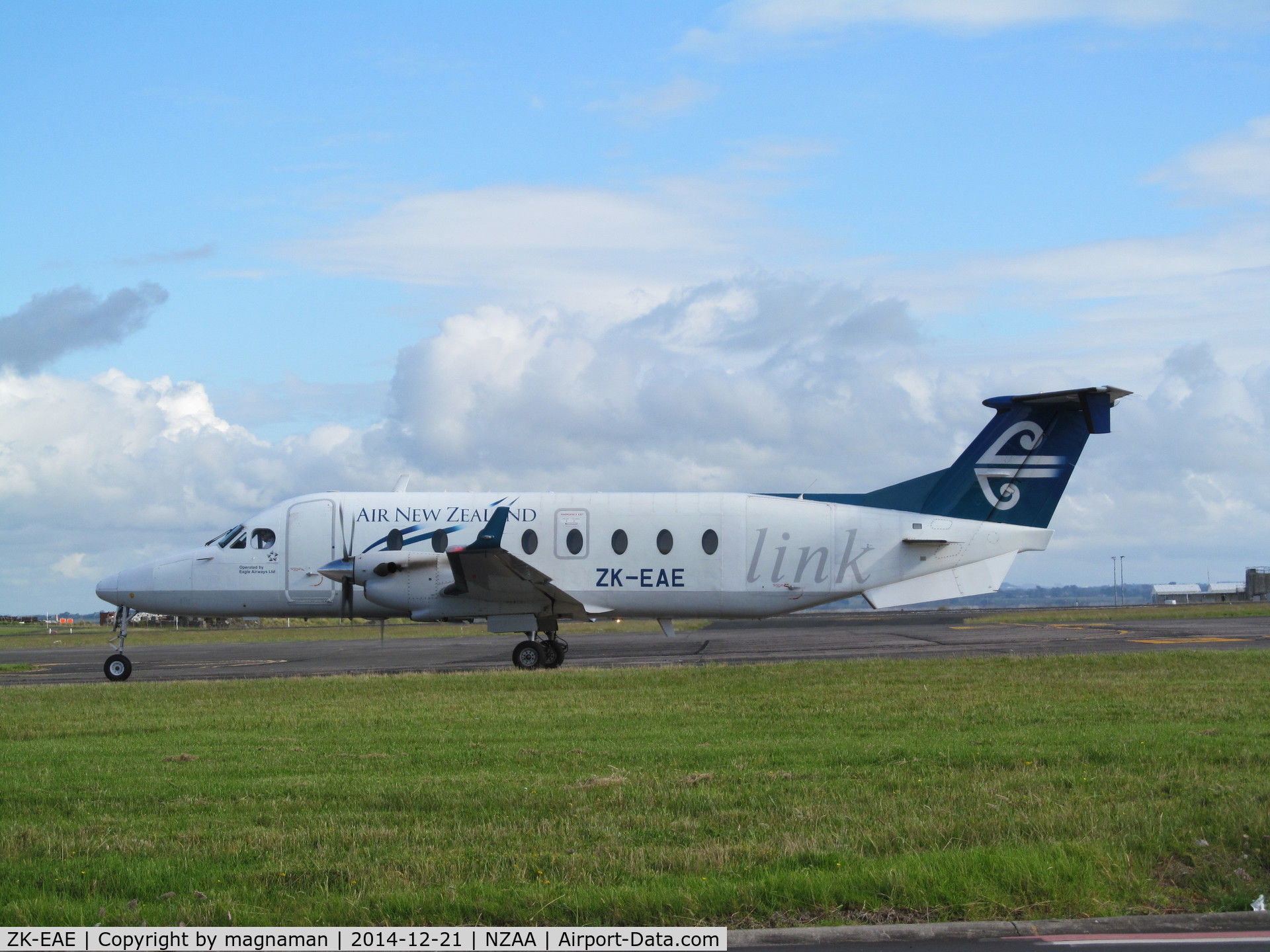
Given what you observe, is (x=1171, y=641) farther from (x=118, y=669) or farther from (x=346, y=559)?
(x=118, y=669)

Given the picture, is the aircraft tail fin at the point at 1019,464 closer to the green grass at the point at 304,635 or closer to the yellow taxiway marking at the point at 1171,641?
the yellow taxiway marking at the point at 1171,641

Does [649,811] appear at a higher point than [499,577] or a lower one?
lower

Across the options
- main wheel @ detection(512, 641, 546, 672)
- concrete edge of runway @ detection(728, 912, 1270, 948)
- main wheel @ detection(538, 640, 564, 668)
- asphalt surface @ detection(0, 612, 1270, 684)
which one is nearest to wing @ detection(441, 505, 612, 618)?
main wheel @ detection(538, 640, 564, 668)

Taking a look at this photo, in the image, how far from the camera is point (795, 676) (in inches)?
821

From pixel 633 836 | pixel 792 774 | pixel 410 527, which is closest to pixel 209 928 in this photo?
pixel 633 836

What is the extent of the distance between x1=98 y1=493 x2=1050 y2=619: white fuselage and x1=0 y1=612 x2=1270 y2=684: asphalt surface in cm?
176

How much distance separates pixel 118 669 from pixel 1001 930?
2375cm

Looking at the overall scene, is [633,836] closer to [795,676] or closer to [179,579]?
[795,676]

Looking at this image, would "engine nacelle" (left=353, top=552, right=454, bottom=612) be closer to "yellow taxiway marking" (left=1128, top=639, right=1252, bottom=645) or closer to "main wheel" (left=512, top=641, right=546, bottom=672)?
"main wheel" (left=512, top=641, right=546, bottom=672)

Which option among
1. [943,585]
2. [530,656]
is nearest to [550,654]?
[530,656]

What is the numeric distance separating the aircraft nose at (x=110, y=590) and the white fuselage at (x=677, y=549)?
462 centimetres

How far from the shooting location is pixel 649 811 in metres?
9.17

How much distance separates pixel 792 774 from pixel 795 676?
34.0 ft

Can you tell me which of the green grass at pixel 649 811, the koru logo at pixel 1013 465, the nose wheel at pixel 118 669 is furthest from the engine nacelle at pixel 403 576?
the koru logo at pixel 1013 465
